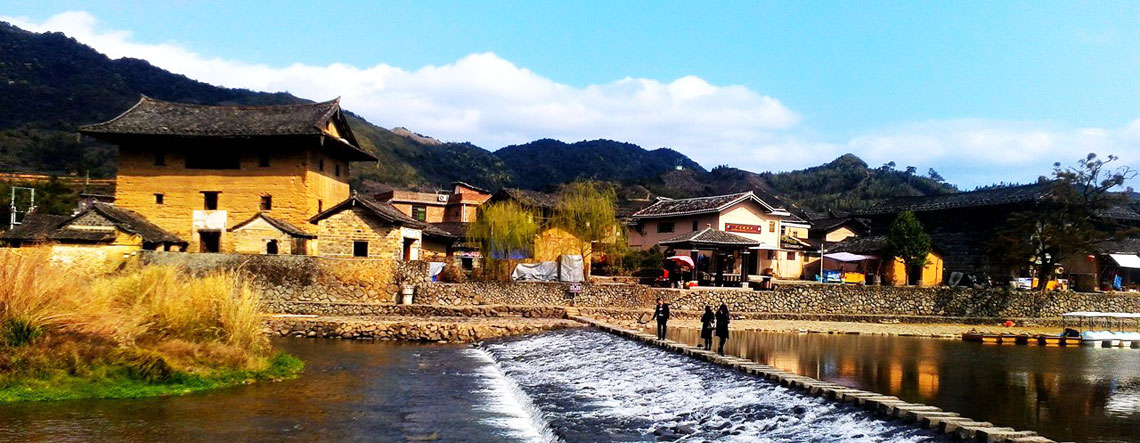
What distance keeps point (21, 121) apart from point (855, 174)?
10723 cm

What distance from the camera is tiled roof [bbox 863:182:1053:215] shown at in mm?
44094

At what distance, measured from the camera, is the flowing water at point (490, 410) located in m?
11.9

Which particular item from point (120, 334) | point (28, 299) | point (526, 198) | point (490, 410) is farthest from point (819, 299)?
point (28, 299)

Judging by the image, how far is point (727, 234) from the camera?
132 ft

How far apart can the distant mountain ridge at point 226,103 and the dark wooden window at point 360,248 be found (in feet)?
145

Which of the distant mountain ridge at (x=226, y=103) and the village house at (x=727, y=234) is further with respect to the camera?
the distant mountain ridge at (x=226, y=103)

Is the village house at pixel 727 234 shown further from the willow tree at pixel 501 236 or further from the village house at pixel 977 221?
the village house at pixel 977 221

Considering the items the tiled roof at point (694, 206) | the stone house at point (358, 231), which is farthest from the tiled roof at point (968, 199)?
the stone house at point (358, 231)

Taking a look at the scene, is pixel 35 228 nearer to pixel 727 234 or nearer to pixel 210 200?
pixel 210 200

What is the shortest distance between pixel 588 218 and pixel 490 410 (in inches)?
958

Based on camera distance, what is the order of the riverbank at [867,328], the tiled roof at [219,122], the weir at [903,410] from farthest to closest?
the tiled roof at [219,122], the riverbank at [867,328], the weir at [903,410]

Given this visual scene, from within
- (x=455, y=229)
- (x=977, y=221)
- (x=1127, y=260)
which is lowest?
(x=1127, y=260)

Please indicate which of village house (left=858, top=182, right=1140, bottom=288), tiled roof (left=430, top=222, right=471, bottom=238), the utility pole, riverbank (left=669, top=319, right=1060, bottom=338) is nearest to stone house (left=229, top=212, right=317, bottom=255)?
the utility pole

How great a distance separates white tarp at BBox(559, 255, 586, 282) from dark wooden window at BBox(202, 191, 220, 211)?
53.0 ft
